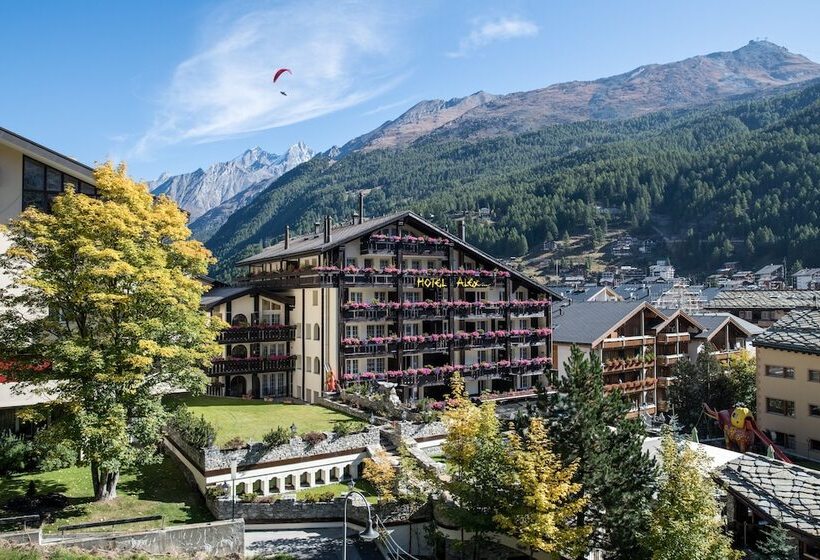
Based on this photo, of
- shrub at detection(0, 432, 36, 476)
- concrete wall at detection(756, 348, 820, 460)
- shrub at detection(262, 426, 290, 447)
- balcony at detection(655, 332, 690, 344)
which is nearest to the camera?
shrub at detection(0, 432, 36, 476)

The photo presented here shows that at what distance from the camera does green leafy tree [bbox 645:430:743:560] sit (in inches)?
796

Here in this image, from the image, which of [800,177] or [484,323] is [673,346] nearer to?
[484,323]

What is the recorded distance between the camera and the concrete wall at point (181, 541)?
2197cm

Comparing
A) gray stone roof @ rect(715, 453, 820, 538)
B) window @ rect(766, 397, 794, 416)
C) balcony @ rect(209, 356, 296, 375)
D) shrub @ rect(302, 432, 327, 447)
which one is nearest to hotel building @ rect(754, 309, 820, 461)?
window @ rect(766, 397, 794, 416)

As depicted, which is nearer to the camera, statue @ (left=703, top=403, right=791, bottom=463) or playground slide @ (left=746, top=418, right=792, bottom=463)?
playground slide @ (left=746, top=418, right=792, bottom=463)

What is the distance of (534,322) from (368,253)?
18099 millimetres

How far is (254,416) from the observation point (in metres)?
38.3

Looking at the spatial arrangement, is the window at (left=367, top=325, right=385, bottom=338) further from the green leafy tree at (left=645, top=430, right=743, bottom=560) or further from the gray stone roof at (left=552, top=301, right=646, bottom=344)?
the green leafy tree at (left=645, top=430, right=743, bottom=560)

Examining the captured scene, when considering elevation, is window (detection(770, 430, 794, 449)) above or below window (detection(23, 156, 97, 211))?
below

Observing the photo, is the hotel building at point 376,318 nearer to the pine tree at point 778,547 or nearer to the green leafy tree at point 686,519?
the pine tree at point 778,547

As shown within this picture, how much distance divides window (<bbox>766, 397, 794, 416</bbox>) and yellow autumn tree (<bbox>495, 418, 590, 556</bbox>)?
2605cm

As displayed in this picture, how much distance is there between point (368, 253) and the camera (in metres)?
47.3

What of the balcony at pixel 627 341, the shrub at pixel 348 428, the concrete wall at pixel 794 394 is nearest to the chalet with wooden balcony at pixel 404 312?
the balcony at pixel 627 341

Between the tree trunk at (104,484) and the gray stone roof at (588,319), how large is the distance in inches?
1586
